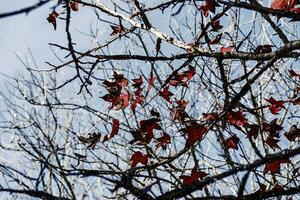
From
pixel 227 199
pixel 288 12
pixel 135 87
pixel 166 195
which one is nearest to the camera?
pixel 166 195

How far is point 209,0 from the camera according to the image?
256cm

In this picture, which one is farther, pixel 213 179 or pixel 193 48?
pixel 193 48

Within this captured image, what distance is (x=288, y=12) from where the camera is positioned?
2.21 meters

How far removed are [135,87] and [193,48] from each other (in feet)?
3.41

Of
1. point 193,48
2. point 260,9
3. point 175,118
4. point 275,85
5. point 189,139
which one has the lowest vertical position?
point 189,139

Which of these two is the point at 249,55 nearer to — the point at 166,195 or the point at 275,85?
the point at 166,195

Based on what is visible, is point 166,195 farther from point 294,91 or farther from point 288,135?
point 294,91

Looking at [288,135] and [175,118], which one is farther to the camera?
[175,118]

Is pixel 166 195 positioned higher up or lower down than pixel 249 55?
lower down

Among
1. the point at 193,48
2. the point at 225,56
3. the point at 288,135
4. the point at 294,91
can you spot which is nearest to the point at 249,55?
the point at 225,56

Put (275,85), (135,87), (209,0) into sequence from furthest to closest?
(275,85) → (135,87) → (209,0)

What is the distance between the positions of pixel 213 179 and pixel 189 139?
1.13m

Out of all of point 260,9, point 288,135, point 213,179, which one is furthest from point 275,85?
point 213,179

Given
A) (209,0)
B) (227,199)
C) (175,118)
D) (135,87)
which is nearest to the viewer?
(227,199)
